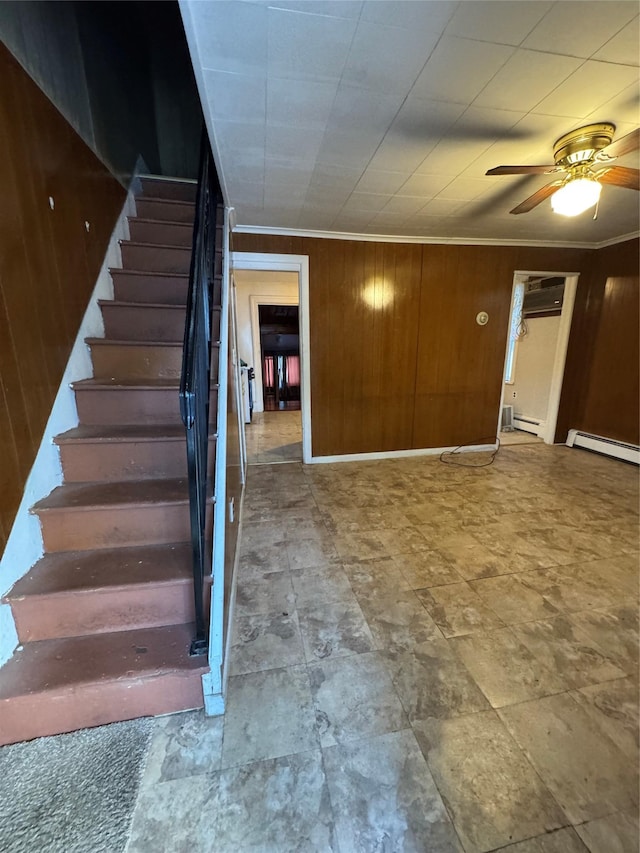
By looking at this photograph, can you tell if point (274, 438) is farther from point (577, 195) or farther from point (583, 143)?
point (583, 143)

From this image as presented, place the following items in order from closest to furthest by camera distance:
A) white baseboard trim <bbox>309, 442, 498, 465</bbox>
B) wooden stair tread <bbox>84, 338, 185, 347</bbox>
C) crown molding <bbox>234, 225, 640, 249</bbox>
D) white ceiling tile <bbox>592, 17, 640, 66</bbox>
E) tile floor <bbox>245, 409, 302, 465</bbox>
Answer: white ceiling tile <bbox>592, 17, 640, 66</bbox>, wooden stair tread <bbox>84, 338, 185, 347</bbox>, crown molding <bbox>234, 225, 640, 249</bbox>, white baseboard trim <bbox>309, 442, 498, 465</bbox>, tile floor <bbox>245, 409, 302, 465</bbox>

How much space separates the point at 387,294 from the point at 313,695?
348cm

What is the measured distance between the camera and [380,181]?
230 centimetres

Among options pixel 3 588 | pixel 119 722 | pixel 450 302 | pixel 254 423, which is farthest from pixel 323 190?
pixel 254 423

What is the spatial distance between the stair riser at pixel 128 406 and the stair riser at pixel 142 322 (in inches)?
19.1

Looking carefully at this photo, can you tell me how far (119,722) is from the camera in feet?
4.00

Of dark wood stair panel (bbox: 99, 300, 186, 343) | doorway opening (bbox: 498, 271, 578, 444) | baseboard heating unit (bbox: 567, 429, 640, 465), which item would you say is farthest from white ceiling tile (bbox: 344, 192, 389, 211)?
baseboard heating unit (bbox: 567, 429, 640, 465)

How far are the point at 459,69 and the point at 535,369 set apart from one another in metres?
4.64

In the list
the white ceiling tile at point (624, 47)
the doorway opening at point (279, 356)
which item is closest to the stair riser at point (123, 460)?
the white ceiling tile at point (624, 47)

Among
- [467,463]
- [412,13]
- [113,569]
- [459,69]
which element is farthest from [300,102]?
[467,463]

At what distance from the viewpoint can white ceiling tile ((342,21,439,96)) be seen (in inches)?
47.8

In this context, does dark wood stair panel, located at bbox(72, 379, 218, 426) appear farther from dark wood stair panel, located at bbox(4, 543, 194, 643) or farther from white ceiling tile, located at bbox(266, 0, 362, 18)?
white ceiling tile, located at bbox(266, 0, 362, 18)

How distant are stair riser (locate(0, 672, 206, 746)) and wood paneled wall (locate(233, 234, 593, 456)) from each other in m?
2.74

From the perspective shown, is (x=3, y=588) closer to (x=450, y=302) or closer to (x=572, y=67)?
(x=572, y=67)
